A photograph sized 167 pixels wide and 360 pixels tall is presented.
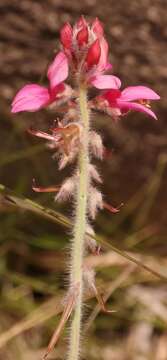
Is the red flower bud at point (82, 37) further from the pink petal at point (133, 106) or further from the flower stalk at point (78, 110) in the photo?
the pink petal at point (133, 106)

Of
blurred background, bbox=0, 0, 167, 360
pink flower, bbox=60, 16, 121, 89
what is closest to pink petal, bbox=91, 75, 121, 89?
pink flower, bbox=60, 16, 121, 89

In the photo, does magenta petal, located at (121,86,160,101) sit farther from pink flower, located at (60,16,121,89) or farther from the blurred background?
the blurred background

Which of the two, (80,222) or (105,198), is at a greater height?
(80,222)

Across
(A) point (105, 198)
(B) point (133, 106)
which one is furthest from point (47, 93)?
(A) point (105, 198)

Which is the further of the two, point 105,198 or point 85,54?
point 105,198

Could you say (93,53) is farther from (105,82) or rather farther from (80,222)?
(80,222)

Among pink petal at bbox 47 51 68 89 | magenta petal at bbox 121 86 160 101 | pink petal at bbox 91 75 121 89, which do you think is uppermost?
pink petal at bbox 47 51 68 89

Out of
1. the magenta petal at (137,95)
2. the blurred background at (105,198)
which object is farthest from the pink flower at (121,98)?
the blurred background at (105,198)

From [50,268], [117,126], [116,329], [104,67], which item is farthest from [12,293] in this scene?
[104,67]
